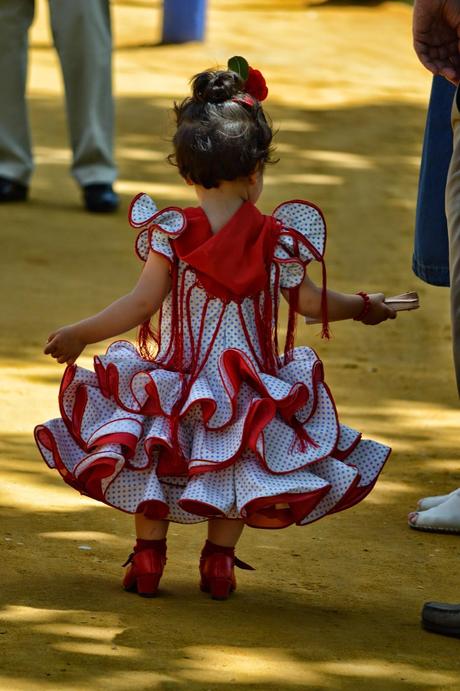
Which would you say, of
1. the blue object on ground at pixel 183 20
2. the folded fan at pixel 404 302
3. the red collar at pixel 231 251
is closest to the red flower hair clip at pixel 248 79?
the red collar at pixel 231 251

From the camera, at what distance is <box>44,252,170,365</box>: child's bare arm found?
3.41 m

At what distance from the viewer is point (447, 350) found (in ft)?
21.0

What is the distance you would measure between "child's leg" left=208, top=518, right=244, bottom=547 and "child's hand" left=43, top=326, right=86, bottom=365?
559mm

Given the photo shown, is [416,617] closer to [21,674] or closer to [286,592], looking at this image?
[286,592]

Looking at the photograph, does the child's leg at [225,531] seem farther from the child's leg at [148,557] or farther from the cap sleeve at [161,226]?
Answer: the cap sleeve at [161,226]

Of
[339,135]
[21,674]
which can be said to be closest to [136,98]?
[339,135]

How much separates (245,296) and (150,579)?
75 centimetres

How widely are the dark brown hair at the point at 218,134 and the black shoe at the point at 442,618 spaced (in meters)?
1.17

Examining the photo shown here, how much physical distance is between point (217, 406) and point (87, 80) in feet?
16.2

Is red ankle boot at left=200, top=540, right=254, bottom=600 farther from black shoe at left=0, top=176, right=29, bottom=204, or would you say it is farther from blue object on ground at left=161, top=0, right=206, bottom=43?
blue object on ground at left=161, top=0, right=206, bottom=43

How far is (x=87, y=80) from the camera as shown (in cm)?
790

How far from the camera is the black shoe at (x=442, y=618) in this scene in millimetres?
3256

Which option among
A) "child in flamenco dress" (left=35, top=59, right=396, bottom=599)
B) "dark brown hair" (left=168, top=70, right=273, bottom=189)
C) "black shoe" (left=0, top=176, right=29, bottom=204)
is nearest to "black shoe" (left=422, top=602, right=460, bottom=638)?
"child in flamenco dress" (left=35, top=59, right=396, bottom=599)

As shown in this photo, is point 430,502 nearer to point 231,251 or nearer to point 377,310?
point 377,310
